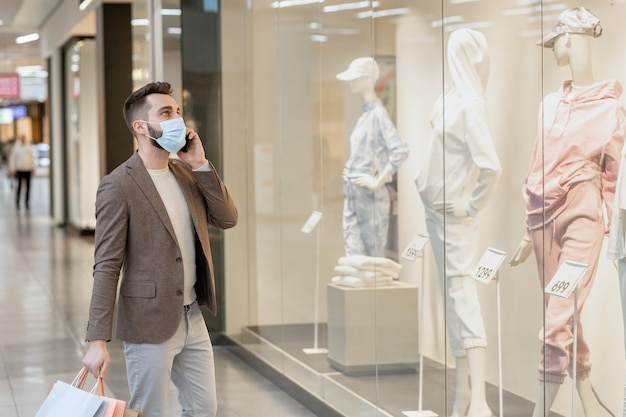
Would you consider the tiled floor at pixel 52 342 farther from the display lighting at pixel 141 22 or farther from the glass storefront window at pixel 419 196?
the display lighting at pixel 141 22

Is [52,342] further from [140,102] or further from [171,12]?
[140,102]

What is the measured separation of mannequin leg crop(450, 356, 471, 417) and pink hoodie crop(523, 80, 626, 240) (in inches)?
30.8

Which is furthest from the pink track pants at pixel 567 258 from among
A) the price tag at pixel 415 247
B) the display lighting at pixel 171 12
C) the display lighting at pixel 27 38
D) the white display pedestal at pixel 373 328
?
the display lighting at pixel 27 38

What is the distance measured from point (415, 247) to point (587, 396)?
1504 millimetres

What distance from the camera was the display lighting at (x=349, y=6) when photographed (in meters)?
5.56

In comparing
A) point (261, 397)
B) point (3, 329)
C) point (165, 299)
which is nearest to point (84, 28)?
point (3, 329)

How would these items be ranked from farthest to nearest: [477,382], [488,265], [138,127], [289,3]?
[289,3] → [477,382] → [488,265] → [138,127]

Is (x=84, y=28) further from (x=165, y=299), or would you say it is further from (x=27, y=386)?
(x=165, y=299)

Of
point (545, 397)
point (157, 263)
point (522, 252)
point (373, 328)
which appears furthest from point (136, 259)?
point (373, 328)

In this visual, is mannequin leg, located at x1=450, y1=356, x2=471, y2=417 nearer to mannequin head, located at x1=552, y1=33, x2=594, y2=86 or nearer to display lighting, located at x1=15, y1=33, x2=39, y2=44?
mannequin head, located at x1=552, y1=33, x2=594, y2=86

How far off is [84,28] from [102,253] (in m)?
14.3

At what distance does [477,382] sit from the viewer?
4.58 metres

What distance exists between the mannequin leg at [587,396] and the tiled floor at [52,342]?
2.53 metres

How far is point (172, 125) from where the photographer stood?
372 cm
